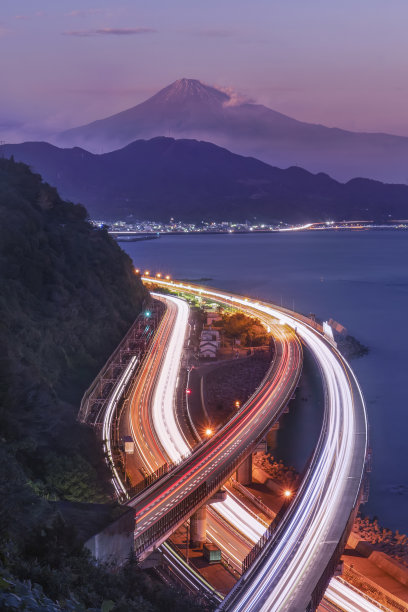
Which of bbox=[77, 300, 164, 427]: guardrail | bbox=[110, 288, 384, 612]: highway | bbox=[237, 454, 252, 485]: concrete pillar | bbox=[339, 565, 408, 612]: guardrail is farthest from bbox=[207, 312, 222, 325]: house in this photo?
bbox=[339, 565, 408, 612]: guardrail

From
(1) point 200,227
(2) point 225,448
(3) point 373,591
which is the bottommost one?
(3) point 373,591

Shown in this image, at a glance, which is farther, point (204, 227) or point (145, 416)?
point (204, 227)

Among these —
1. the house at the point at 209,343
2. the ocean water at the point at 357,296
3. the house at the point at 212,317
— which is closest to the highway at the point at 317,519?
the ocean water at the point at 357,296

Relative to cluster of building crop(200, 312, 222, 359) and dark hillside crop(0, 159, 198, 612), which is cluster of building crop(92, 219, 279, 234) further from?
dark hillside crop(0, 159, 198, 612)

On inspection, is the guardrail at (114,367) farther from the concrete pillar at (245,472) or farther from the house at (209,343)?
the concrete pillar at (245,472)

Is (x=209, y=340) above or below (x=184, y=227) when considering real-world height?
below

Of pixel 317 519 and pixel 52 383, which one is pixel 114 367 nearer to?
pixel 52 383

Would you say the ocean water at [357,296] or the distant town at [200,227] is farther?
the distant town at [200,227]

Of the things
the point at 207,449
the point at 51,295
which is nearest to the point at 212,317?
the point at 51,295
